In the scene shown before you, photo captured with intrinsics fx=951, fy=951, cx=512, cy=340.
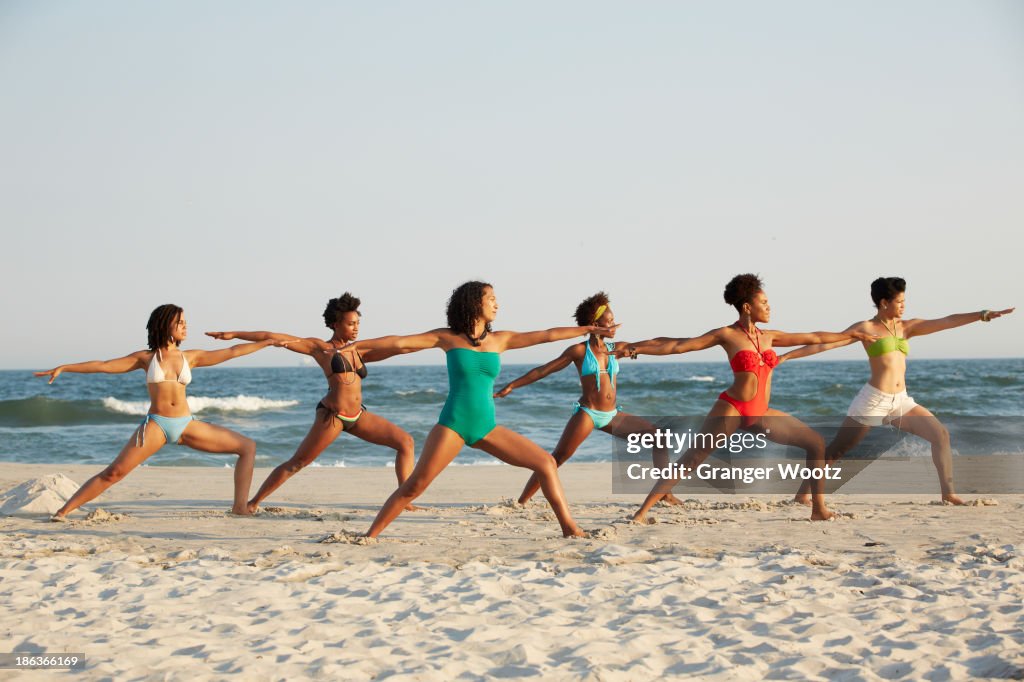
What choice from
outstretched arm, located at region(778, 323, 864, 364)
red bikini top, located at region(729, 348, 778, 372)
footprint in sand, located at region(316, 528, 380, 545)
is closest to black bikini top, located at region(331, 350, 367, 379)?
footprint in sand, located at region(316, 528, 380, 545)

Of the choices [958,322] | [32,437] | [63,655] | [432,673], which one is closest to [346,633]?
[432,673]

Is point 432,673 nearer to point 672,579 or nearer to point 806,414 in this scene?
point 672,579

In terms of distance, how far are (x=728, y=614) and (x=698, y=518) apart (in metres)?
3.25

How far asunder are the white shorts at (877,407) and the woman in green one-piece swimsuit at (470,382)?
11.2ft

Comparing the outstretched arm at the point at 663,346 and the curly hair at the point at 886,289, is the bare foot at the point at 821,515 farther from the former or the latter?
the curly hair at the point at 886,289

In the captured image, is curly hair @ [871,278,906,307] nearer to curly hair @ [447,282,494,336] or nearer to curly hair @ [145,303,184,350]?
curly hair @ [447,282,494,336]

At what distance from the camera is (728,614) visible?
529 cm

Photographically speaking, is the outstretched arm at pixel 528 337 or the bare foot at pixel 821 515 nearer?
the outstretched arm at pixel 528 337

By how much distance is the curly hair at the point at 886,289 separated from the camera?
29.7 feet

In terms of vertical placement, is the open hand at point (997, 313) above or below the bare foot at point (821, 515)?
above

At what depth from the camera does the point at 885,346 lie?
→ 29.5 ft

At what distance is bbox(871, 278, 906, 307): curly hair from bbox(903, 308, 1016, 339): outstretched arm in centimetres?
35

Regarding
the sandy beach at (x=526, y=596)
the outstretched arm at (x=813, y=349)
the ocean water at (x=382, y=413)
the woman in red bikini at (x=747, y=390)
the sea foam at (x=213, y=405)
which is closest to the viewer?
the sandy beach at (x=526, y=596)

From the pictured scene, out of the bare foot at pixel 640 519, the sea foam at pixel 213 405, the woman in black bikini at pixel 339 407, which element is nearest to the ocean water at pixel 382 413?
the sea foam at pixel 213 405
